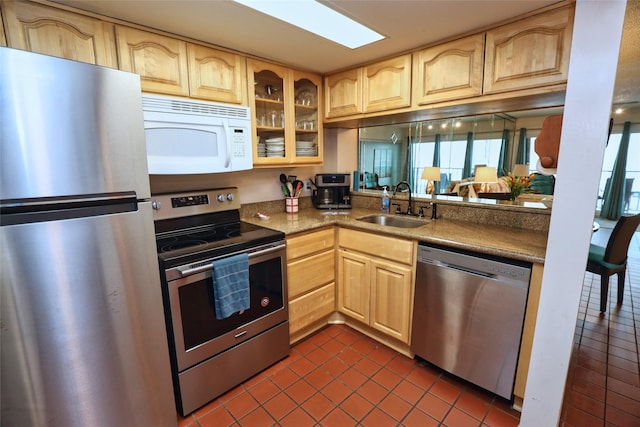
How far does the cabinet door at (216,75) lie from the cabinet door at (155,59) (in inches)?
2.1

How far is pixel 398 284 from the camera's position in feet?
6.60

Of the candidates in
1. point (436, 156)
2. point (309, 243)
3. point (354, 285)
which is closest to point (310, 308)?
point (354, 285)

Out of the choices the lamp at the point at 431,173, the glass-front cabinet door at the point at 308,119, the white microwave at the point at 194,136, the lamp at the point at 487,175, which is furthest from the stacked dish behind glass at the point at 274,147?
the lamp at the point at 487,175

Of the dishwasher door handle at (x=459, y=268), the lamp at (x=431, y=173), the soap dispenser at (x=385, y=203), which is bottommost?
the dishwasher door handle at (x=459, y=268)

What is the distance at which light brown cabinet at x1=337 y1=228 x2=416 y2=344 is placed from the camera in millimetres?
1973

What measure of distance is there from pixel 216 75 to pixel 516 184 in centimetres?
249

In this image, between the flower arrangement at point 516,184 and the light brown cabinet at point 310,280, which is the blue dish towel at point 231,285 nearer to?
the light brown cabinet at point 310,280

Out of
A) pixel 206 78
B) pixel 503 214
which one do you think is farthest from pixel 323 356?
pixel 206 78

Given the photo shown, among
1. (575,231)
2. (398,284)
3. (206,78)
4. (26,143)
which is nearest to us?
(26,143)

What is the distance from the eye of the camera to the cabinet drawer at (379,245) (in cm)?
193

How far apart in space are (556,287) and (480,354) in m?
0.64

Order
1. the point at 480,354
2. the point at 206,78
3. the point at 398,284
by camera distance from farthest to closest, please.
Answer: the point at 398,284
the point at 206,78
the point at 480,354

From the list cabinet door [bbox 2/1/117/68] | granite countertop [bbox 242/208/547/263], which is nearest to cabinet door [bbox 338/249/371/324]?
granite countertop [bbox 242/208/547/263]

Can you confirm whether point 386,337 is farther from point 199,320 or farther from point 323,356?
point 199,320
